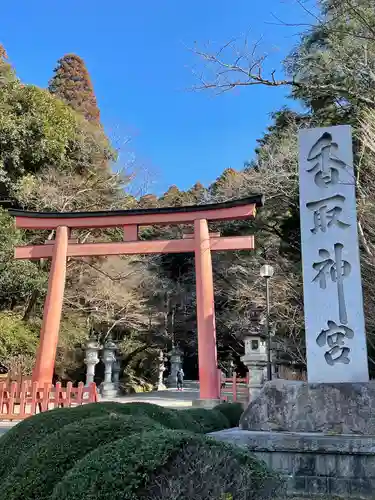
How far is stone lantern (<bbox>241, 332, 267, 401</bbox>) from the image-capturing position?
11969 millimetres

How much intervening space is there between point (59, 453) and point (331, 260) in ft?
14.7

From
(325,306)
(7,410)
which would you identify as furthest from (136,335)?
(325,306)

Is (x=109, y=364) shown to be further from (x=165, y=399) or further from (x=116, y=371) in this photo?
(x=165, y=399)

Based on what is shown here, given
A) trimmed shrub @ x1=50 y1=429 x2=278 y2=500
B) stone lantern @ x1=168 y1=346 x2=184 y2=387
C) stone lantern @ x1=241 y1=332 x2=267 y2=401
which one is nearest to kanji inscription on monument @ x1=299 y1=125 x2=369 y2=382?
trimmed shrub @ x1=50 y1=429 x2=278 y2=500

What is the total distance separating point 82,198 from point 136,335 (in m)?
7.26

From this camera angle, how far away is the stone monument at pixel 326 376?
4.50 metres

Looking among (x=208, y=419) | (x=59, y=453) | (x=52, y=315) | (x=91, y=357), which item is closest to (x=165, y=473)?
(x=59, y=453)

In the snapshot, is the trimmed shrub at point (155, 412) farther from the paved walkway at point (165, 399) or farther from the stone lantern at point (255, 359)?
the paved walkway at point (165, 399)

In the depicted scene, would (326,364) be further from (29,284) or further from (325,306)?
(29,284)

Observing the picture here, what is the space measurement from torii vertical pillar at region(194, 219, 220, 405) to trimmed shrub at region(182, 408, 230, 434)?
461 cm

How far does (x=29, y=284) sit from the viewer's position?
1720cm

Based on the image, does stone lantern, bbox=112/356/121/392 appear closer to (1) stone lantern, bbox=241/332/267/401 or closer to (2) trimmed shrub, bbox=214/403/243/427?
(1) stone lantern, bbox=241/332/267/401

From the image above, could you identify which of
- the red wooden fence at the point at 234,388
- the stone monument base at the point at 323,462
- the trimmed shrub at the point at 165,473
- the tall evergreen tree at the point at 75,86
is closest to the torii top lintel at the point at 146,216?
the red wooden fence at the point at 234,388

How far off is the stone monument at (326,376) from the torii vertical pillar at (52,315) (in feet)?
30.6
